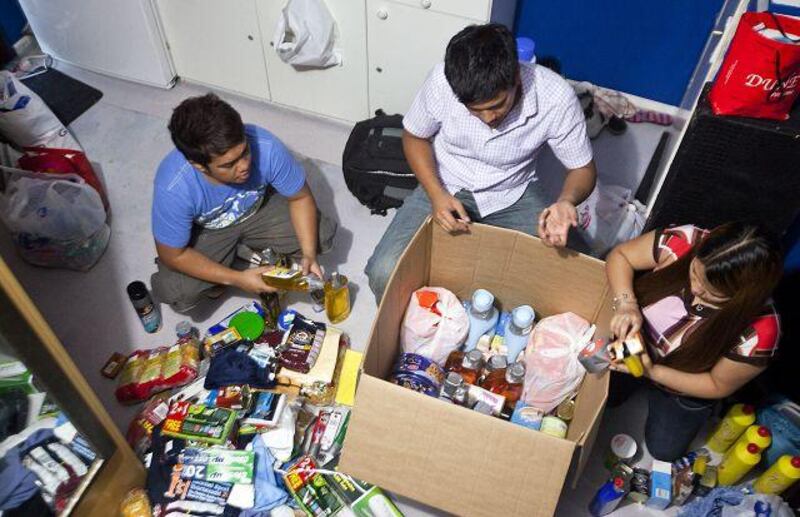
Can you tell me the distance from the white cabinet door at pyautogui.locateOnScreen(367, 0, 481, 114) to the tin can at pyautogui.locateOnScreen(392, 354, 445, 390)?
129 centimetres

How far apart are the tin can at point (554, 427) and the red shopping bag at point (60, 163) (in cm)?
192

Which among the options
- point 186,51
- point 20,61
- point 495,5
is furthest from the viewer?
point 20,61

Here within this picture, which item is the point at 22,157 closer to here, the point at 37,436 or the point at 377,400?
the point at 37,436

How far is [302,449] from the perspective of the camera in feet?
6.26

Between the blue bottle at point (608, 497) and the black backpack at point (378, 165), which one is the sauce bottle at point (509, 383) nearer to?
the blue bottle at point (608, 497)

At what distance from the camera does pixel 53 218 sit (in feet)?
7.67

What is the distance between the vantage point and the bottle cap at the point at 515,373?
5.65 feet

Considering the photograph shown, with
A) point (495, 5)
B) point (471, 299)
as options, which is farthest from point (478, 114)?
point (495, 5)

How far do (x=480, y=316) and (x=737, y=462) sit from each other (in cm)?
83

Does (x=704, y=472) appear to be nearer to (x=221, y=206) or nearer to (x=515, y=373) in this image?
(x=515, y=373)

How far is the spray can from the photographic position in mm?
2113

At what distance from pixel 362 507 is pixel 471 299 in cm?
67

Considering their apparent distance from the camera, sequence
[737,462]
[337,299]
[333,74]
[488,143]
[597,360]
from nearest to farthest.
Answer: [597,360] < [737,462] < [488,143] < [337,299] < [333,74]

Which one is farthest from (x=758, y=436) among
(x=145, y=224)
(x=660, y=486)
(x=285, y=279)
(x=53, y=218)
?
(x=53, y=218)
